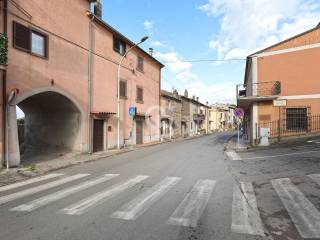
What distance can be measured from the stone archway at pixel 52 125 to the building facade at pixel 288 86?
12.2 metres

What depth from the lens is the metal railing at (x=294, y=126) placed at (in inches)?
790

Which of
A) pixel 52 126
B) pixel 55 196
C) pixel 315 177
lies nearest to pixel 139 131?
pixel 52 126

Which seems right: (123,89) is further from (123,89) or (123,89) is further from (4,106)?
(4,106)

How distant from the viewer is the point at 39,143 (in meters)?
18.9

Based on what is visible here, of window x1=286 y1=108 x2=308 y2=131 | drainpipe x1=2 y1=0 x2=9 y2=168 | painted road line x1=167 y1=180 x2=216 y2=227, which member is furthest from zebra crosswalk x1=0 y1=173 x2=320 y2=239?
window x1=286 y1=108 x2=308 y2=131

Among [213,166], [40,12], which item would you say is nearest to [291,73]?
[213,166]

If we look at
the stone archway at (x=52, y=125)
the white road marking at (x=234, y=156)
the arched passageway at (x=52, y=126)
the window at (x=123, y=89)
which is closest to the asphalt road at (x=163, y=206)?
the white road marking at (x=234, y=156)

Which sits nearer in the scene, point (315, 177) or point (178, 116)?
point (315, 177)

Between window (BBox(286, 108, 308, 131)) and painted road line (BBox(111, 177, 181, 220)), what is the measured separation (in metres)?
14.7

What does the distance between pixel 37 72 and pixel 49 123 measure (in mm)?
5493

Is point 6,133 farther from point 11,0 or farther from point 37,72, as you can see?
point 11,0

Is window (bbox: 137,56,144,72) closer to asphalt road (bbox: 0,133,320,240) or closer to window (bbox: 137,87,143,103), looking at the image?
window (bbox: 137,87,143,103)

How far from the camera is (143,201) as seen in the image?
675cm

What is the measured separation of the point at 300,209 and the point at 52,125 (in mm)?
15512
